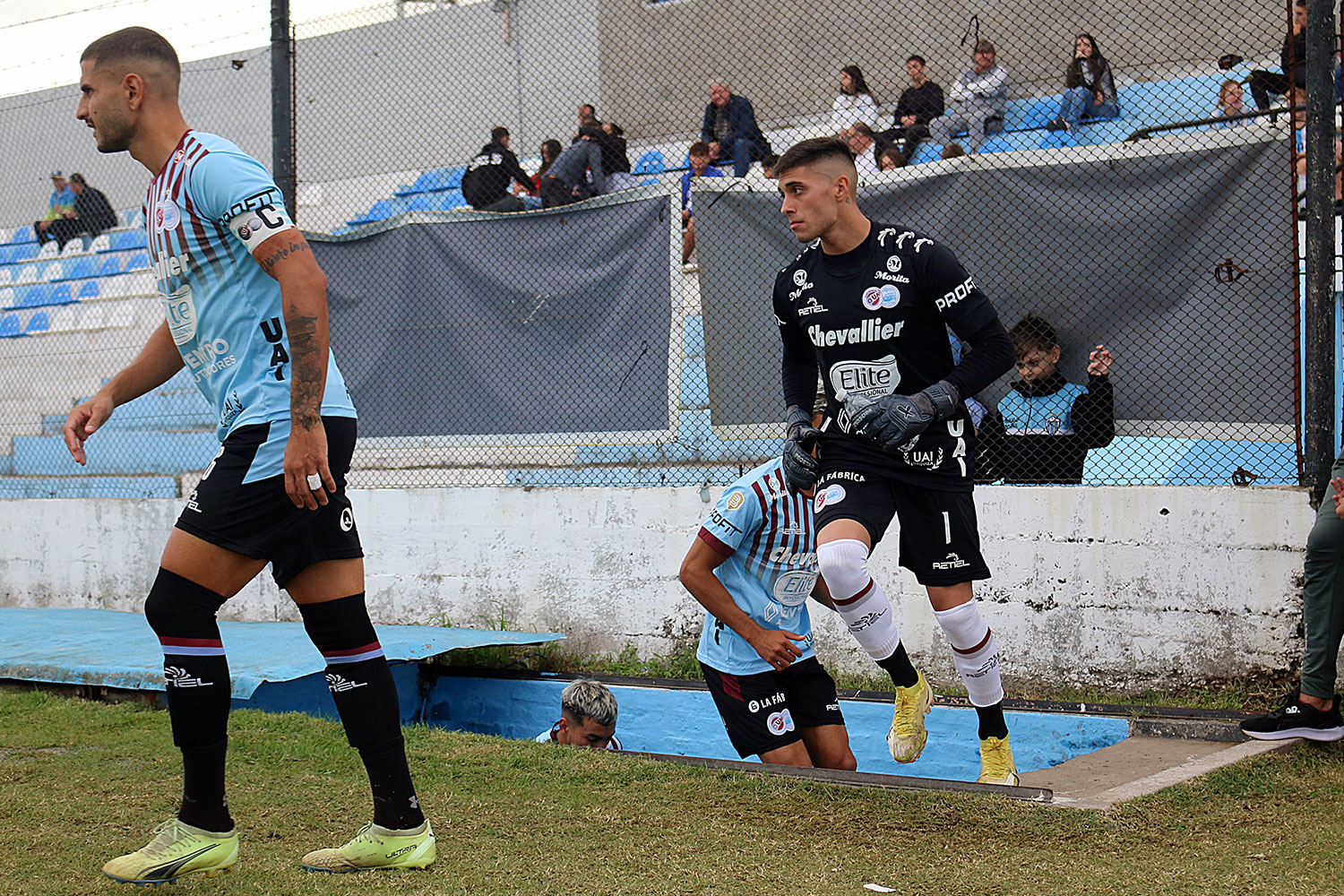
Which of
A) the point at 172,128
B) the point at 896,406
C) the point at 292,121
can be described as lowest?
the point at 896,406

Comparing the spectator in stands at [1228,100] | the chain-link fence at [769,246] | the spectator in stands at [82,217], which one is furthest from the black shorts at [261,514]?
the spectator in stands at [82,217]

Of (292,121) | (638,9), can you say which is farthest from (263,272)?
(638,9)

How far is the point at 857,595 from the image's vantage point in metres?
4.01

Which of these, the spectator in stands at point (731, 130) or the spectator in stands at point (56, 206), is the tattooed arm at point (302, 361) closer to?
the spectator in stands at point (731, 130)

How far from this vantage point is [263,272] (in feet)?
10.0

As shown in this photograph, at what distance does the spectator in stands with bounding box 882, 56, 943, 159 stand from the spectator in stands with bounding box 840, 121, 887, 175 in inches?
4.7

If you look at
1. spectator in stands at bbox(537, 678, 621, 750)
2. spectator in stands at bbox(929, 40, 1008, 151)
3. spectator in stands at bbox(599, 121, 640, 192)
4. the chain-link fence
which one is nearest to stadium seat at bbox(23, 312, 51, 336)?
the chain-link fence

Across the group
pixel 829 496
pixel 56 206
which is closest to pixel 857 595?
Result: pixel 829 496

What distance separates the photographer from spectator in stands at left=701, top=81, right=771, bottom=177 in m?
8.96

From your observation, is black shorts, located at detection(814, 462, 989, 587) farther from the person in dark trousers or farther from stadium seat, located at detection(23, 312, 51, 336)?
stadium seat, located at detection(23, 312, 51, 336)

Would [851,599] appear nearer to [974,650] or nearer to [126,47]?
[974,650]

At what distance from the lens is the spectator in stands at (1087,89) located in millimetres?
7371

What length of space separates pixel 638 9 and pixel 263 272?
10807mm

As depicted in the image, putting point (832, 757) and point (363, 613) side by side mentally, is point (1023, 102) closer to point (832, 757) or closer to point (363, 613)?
point (832, 757)
